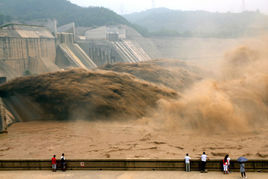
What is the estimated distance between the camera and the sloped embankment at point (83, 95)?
74.8 feet

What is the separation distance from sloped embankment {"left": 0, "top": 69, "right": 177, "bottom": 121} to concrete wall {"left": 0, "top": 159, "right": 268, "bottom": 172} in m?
10.7

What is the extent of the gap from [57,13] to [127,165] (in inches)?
4916

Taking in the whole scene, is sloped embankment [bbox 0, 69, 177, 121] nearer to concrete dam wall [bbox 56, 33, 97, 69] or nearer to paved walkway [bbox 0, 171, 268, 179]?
paved walkway [bbox 0, 171, 268, 179]

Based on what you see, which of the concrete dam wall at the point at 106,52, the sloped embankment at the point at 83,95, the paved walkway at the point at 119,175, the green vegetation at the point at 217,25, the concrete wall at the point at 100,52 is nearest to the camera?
the paved walkway at the point at 119,175

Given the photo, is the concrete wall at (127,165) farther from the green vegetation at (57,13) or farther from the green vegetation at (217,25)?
the green vegetation at (57,13)

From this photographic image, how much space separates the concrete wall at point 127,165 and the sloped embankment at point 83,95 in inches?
420

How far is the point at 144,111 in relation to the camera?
22.7 metres

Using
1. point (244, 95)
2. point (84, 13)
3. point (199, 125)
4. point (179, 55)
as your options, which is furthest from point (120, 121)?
point (84, 13)

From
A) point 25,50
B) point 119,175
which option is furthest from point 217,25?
point 119,175

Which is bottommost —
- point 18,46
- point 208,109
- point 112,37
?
point 208,109

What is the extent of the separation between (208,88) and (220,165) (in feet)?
43.7

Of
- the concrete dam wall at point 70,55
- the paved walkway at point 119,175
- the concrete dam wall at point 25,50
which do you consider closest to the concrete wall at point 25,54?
the concrete dam wall at point 25,50

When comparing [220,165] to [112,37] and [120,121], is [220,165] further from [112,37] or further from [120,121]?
[112,37]

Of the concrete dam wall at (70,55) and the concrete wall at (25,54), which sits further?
the concrete dam wall at (70,55)
